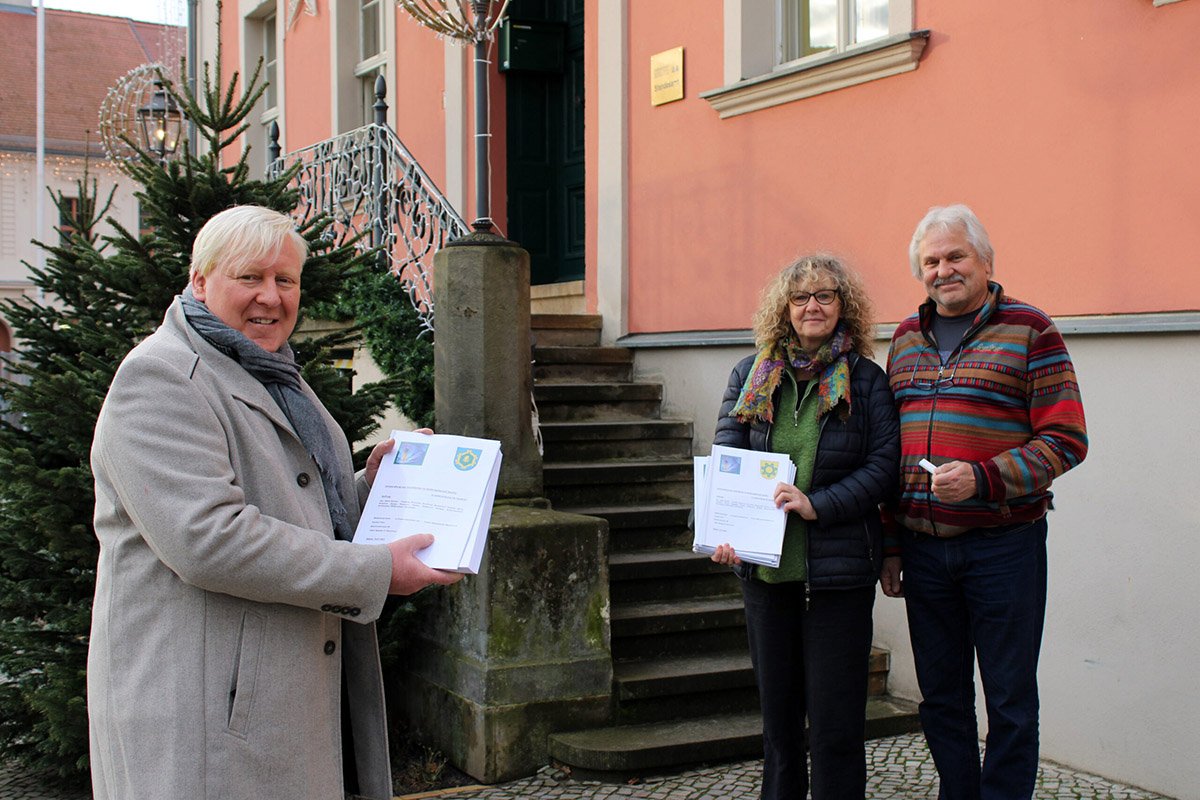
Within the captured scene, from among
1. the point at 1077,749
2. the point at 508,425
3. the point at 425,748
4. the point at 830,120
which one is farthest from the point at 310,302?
the point at 1077,749

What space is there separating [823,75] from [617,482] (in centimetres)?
236

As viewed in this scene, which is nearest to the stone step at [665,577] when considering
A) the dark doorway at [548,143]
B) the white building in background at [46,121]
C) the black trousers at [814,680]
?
the black trousers at [814,680]

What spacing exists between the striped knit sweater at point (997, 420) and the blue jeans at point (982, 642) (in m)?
0.08

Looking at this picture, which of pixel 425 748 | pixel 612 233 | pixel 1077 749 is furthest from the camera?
pixel 612 233

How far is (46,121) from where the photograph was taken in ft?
116

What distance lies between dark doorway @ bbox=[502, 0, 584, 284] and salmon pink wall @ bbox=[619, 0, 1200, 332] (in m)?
2.17

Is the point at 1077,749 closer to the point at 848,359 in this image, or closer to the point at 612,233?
the point at 848,359

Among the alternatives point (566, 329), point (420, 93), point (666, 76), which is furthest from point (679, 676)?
point (420, 93)

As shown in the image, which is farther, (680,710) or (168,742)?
(680,710)

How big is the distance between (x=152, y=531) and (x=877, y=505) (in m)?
2.26

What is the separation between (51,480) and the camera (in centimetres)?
459

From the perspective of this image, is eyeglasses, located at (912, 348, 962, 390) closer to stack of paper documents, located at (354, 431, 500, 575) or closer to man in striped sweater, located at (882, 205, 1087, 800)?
man in striped sweater, located at (882, 205, 1087, 800)

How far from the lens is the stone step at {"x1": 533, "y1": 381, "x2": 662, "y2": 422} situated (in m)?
7.27

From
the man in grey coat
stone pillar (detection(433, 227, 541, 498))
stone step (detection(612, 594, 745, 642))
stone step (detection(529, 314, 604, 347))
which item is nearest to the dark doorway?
stone step (detection(529, 314, 604, 347))
